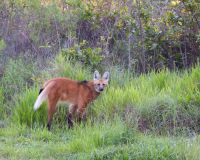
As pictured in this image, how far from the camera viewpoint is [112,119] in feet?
25.4

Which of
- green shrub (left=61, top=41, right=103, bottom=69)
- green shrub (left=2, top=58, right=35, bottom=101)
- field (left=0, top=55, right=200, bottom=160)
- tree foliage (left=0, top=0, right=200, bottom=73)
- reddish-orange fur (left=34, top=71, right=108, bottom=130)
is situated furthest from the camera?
tree foliage (left=0, top=0, right=200, bottom=73)

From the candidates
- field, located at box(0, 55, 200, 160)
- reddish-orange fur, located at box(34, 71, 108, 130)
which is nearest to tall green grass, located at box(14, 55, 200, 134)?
field, located at box(0, 55, 200, 160)

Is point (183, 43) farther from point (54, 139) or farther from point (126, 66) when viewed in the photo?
point (54, 139)

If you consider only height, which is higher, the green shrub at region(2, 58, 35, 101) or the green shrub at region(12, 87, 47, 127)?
the green shrub at region(2, 58, 35, 101)

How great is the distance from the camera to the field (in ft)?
20.1

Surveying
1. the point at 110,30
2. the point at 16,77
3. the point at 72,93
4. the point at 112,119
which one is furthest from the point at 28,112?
the point at 110,30

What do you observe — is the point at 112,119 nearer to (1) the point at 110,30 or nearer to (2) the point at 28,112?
(2) the point at 28,112

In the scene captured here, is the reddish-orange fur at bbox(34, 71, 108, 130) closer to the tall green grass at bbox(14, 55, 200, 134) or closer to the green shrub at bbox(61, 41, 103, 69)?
the tall green grass at bbox(14, 55, 200, 134)

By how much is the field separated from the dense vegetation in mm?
16

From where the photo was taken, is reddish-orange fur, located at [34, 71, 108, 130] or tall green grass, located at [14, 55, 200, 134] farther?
reddish-orange fur, located at [34, 71, 108, 130]

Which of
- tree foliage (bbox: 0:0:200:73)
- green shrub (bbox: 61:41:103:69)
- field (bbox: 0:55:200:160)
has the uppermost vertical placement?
tree foliage (bbox: 0:0:200:73)

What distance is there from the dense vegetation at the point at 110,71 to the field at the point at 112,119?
0.05ft

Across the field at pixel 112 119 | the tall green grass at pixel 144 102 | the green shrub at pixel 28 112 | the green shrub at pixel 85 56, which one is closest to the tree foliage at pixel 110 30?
the green shrub at pixel 85 56

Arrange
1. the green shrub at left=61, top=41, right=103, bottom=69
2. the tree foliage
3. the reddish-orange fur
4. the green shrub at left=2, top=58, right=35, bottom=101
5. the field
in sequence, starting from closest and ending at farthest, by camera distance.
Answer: the field < the reddish-orange fur < the green shrub at left=2, top=58, right=35, bottom=101 < the green shrub at left=61, top=41, right=103, bottom=69 < the tree foliage
